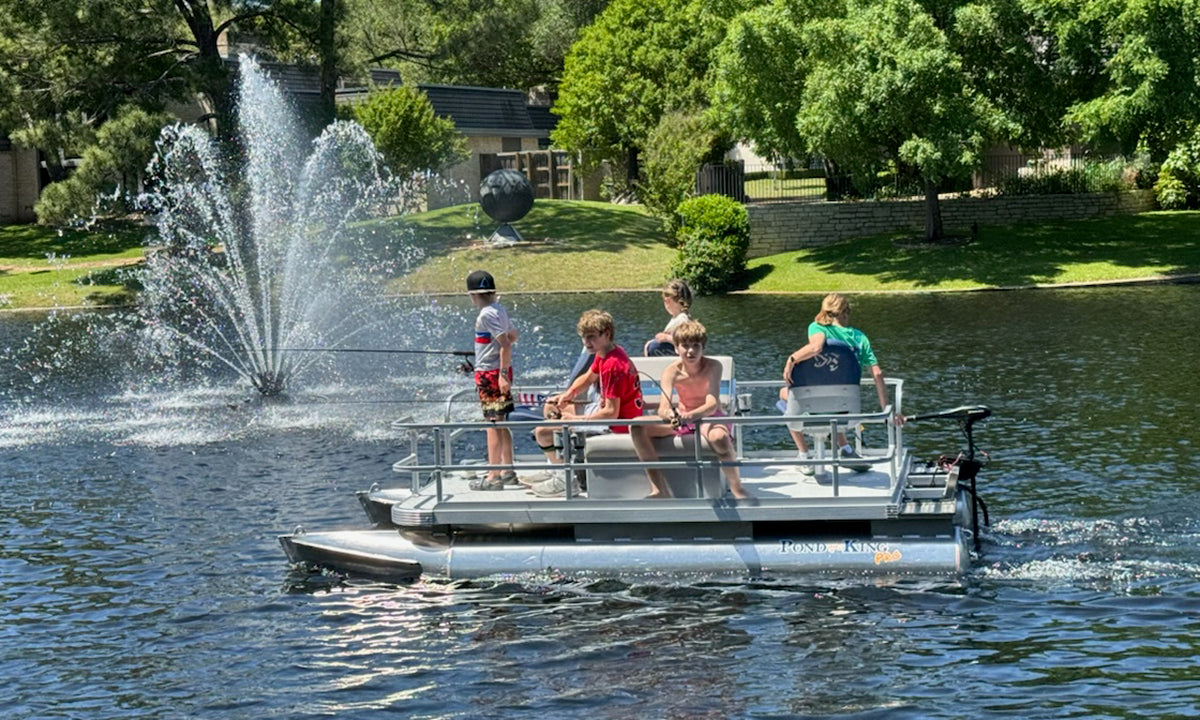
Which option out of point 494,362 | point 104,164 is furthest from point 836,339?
point 104,164

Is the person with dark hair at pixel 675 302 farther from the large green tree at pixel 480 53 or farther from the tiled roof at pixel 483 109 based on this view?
the large green tree at pixel 480 53

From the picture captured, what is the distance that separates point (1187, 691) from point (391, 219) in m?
46.8

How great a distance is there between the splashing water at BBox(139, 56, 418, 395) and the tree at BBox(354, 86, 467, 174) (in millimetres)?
850

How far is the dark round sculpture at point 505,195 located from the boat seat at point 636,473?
3866 cm

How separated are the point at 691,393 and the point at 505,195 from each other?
3885cm

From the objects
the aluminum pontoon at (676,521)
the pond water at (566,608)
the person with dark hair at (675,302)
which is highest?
the person with dark hair at (675,302)

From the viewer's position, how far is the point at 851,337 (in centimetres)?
1510

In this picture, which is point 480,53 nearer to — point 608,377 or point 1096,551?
point 608,377

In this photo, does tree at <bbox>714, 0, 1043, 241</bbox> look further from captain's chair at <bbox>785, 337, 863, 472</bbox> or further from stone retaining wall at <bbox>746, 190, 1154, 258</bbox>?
captain's chair at <bbox>785, 337, 863, 472</bbox>

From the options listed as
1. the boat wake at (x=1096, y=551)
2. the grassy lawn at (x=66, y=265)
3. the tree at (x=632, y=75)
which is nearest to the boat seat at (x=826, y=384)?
the boat wake at (x=1096, y=551)

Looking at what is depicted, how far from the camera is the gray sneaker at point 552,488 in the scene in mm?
14328

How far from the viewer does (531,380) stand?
85.8 ft

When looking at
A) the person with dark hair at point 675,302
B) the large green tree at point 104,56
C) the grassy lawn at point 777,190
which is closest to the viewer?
the person with dark hair at point 675,302

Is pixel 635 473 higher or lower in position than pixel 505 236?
lower
